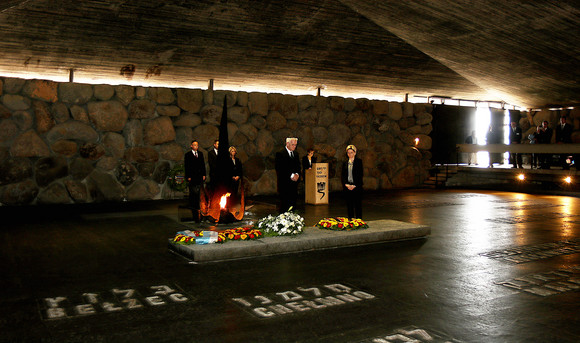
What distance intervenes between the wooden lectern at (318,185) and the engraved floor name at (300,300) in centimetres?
895

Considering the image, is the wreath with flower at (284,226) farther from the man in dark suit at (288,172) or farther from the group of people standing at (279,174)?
the man in dark suit at (288,172)

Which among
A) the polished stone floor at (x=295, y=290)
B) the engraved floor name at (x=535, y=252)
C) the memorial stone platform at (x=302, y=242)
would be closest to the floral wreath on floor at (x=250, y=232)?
the memorial stone platform at (x=302, y=242)

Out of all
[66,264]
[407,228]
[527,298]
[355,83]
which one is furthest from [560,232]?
[355,83]

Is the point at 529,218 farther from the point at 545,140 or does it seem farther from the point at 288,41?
the point at 545,140

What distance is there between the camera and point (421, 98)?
22.5 metres

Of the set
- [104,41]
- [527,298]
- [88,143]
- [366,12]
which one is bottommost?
[527,298]

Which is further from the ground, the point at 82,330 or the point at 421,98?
the point at 421,98

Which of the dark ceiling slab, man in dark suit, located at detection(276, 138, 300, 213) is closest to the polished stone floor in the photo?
man in dark suit, located at detection(276, 138, 300, 213)

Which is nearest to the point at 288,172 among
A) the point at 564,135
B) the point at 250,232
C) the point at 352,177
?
the point at 352,177

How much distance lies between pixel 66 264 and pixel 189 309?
280 centimetres

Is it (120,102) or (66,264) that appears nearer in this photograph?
(66,264)

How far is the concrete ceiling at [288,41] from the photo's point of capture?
12.3m

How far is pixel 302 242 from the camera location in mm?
8047

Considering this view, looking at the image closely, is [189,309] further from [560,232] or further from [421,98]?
[421,98]
